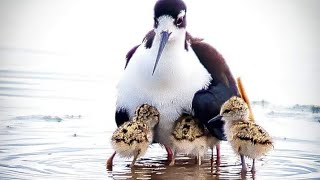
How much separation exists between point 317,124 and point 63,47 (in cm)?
217

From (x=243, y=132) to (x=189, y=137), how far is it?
280 mm

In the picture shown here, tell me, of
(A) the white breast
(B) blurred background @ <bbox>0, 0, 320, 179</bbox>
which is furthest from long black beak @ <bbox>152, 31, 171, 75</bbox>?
(B) blurred background @ <bbox>0, 0, 320, 179</bbox>

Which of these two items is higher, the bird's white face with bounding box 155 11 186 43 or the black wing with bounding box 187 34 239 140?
the bird's white face with bounding box 155 11 186 43

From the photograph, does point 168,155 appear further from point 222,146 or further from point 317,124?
point 317,124

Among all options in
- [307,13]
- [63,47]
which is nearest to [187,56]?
[307,13]

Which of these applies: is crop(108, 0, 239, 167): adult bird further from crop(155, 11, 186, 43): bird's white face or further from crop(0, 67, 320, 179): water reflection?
crop(0, 67, 320, 179): water reflection

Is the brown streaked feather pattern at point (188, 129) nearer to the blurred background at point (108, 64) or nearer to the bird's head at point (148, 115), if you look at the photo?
the bird's head at point (148, 115)

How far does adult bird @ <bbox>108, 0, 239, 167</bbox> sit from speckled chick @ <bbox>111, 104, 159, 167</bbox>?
82 mm

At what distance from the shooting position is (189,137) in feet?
15.9

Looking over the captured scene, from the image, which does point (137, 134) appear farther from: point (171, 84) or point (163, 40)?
point (163, 40)

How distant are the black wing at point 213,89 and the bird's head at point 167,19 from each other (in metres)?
0.32

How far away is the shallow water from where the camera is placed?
4773 millimetres

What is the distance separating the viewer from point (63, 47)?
23.8 feet

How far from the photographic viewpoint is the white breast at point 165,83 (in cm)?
493
